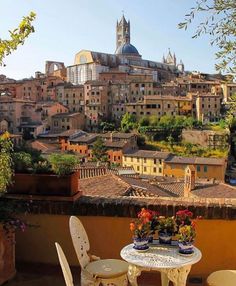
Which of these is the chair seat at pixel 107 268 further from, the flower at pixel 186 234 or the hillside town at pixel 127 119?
the hillside town at pixel 127 119

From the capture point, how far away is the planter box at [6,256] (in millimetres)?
4377

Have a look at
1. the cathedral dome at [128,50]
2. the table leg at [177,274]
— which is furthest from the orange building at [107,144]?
the cathedral dome at [128,50]

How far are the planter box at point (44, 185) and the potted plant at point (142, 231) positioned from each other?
1.37 meters

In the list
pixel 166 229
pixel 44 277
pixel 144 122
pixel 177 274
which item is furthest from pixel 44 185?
pixel 144 122

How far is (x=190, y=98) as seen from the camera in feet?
240

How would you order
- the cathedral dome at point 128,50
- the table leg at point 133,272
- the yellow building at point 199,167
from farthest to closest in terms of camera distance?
the cathedral dome at point 128,50, the yellow building at point 199,167, the table leg at point 133,272

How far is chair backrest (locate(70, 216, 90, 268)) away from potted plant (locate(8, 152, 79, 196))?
2.94ft

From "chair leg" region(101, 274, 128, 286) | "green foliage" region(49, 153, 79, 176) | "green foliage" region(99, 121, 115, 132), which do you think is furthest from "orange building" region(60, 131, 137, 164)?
"chair leg" region(101, 274, 128, 286)

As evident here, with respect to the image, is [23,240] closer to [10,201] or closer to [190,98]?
[10,201]

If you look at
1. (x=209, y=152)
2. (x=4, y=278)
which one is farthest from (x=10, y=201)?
(x=209, y=152)

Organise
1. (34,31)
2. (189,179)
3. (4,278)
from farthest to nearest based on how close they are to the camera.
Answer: (189,179) < (4,278) < (34,31)

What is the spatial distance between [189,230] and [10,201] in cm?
211

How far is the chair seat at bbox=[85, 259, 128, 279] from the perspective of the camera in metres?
3.69

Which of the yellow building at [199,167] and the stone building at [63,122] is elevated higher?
the stone building at [63,122]
